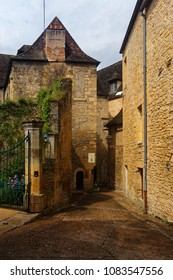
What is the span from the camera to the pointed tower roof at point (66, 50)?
1902cm

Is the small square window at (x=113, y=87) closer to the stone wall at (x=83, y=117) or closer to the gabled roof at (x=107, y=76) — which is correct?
the gabled roof at (x=107, y=76)

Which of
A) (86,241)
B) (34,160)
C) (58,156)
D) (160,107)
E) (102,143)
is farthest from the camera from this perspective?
(102,143)

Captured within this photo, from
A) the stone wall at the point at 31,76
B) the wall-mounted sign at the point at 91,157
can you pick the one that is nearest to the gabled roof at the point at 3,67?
the stone wall at the point at 31,76

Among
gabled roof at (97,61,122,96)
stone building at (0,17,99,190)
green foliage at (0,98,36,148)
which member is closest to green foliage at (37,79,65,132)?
green foliage at (0,98,36,148)

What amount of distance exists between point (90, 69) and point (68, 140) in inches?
338

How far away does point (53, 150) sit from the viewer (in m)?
9.46

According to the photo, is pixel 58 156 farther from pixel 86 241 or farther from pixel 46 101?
pixel 86 241

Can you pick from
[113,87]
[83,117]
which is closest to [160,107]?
[83,117]

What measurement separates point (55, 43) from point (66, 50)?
886 millimetres

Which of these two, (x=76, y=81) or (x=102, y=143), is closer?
(x=76, y=81)

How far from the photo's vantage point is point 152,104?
9.14 m

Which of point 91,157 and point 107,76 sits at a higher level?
point 107,76

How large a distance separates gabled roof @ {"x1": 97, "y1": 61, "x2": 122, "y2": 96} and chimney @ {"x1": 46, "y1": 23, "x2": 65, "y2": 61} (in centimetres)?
692
